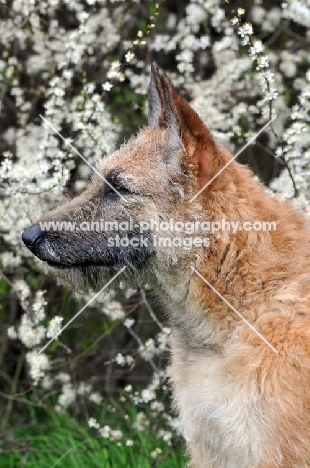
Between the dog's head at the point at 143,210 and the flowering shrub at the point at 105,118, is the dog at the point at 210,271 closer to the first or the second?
the dog's head at the point at 143,210

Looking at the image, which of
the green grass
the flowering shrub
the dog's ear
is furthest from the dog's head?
the green grass

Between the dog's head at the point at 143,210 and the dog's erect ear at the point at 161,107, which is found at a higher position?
the dog's erect ear at the point at 161,107

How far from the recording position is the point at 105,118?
5262 millimetres

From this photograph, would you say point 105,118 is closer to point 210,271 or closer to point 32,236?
point 32,236

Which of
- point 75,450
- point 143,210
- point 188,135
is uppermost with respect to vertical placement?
point 188,135

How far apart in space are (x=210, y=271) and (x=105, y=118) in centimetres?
235

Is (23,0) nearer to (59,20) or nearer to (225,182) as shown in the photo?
(59,20)

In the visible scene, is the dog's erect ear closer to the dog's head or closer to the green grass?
the dog's head

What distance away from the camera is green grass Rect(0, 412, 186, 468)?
4.74m

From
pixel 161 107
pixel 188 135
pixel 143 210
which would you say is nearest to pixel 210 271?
pixel 143 210

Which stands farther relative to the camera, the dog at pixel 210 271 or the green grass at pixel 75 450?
the green grass at pixel 75 450

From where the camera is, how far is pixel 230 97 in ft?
18.2

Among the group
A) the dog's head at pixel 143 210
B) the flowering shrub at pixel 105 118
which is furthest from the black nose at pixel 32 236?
the flowering shrub at pixel 105 118

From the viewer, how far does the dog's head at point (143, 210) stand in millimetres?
3275
